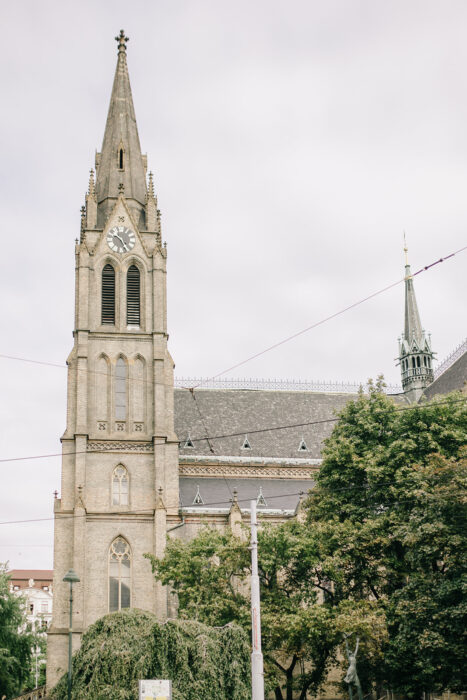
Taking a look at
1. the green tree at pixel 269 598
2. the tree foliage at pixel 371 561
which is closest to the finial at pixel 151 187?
the tree foliage at pixel 371 561

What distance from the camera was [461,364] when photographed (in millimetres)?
53188

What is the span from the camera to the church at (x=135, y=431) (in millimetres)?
46219

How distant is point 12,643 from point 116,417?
1542 cm

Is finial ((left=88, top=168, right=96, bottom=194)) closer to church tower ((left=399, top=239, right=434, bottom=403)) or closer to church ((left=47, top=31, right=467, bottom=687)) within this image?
church ((left=47, top=31, right=467, bottom=687))

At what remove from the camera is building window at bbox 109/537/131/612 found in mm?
45969

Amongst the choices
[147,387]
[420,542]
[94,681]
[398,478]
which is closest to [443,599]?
[420,542]

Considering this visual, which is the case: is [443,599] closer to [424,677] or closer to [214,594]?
[424,677]

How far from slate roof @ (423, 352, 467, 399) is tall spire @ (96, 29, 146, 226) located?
2170cm

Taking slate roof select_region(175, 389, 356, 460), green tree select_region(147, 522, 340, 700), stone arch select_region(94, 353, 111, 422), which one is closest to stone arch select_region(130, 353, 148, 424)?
stone arch select_region(94, 353, 111, 422)

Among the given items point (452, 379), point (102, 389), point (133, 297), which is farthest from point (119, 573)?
point (452, 379)

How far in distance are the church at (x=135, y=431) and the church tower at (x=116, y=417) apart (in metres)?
0.07

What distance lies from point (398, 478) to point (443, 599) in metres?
5.70

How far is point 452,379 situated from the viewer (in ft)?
176

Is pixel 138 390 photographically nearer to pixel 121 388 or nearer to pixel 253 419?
pixel 121 388
